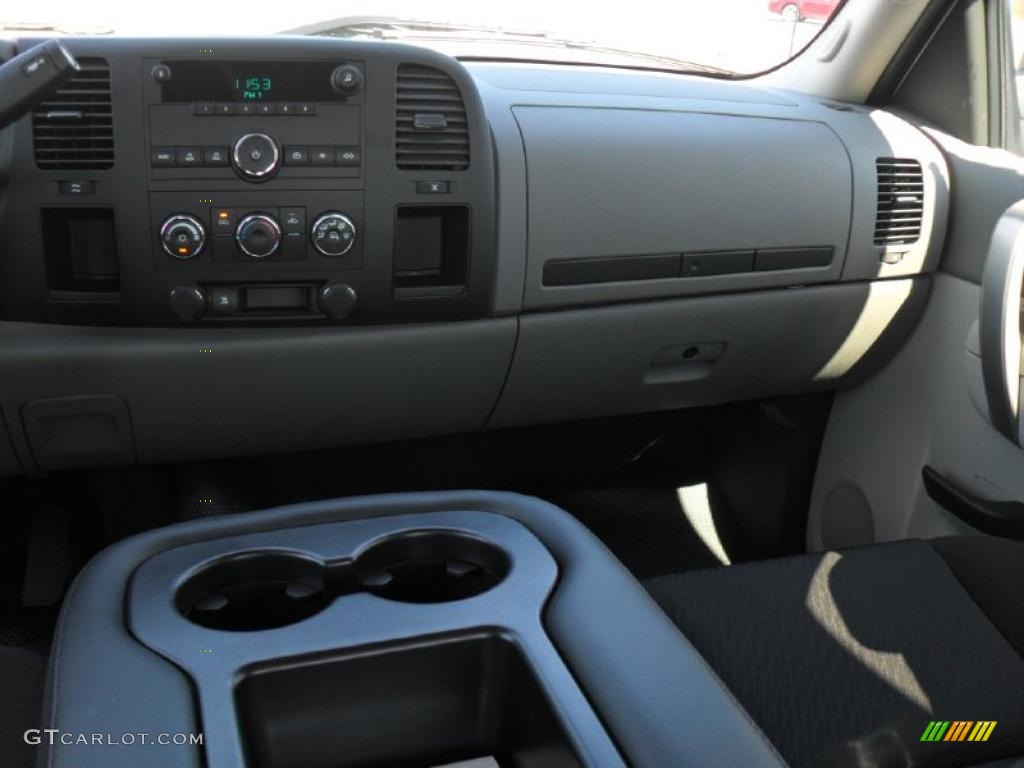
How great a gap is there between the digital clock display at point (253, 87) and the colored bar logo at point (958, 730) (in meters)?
1.33

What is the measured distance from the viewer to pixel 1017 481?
2.06m

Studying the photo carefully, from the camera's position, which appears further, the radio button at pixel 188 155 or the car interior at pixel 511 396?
the radio button at pixel 188 155

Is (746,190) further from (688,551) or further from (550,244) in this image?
(688,551)

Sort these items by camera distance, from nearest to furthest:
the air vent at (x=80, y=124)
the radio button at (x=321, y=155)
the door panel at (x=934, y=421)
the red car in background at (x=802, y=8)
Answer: the air vent at (x=80, y=124)
the radio button at (x=321, y=155)
the door panel at (x=934, y=421)
the red car in background at (x=802, y=8)

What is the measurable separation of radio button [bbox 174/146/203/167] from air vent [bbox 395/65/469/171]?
318mm

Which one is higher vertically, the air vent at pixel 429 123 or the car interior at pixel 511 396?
the air vent at pixel 429 123

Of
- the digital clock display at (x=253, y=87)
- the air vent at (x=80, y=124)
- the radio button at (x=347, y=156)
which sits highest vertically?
the digital clock display at (x=253, y=87)

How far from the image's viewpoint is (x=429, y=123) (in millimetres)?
1785

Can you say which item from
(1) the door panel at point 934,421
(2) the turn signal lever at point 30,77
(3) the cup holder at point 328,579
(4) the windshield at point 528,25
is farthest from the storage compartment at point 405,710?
(1) the door panel at point 934,421

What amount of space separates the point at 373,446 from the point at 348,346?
19.1 inches

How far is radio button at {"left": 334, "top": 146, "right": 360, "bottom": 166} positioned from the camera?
1.75 meters

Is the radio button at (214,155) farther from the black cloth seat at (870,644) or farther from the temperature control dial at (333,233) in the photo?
the black cloth seat at (870,644)

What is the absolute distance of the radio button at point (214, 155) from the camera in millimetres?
1702

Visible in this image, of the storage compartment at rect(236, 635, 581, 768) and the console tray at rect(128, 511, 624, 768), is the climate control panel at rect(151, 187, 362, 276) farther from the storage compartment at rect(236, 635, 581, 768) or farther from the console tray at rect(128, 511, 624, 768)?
the storage compartment at rect(236, 635, 581, 768)
